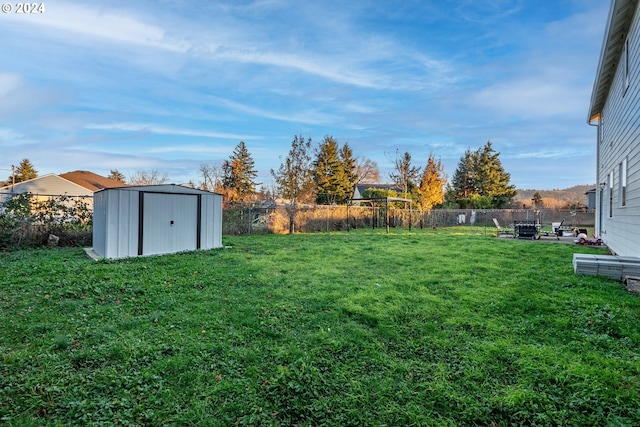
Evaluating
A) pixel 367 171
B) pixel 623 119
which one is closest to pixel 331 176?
pixel 367 171

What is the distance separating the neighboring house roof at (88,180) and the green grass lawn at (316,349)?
24.5m

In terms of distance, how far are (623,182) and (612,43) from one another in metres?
3.07

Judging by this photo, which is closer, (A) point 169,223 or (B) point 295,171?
(A) point 169,223

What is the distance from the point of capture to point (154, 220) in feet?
26.9

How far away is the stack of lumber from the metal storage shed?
8757mm

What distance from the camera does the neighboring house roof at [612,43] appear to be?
18.7 ft

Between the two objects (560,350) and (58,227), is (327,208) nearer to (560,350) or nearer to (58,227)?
(58,227)

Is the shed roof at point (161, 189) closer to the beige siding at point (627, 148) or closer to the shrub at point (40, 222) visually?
the shrub at point (40, 222)

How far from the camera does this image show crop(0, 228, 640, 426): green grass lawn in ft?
7.19

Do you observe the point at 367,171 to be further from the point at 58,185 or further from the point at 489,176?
the point at 58,185

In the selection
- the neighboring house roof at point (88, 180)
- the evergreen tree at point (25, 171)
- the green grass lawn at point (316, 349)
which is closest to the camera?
the green grass lawn at point (316, 349)

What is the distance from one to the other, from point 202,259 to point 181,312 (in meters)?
3.53

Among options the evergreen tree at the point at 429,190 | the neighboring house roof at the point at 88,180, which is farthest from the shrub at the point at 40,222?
the evergreen tree at the point at 429,190

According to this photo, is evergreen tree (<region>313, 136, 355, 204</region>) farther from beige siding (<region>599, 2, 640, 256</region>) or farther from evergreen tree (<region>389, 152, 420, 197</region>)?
beige siding (<region>599, 2, 640, 256</region>)
